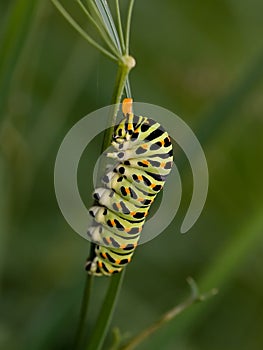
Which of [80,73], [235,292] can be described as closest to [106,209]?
[80,73]

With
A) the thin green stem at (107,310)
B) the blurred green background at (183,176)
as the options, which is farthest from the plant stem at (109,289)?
the blurred green background at (183,176)

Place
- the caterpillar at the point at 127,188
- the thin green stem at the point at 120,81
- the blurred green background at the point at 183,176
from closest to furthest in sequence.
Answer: the thin green stem at the point at 120,81 → the caterpillar at the point at 127,188 → the blurred green background at the point at 183,176

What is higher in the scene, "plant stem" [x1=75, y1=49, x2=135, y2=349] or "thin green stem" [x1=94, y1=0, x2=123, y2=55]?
"thin green stem" [x1=94, y1=0, x2=123, y2=55]

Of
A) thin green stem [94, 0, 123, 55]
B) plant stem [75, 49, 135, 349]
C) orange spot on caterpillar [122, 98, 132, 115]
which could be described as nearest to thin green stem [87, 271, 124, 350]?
plant stem [75, 49, 135, 349]

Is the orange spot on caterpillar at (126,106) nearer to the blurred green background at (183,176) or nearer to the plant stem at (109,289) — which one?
the plant stem at (109,289)

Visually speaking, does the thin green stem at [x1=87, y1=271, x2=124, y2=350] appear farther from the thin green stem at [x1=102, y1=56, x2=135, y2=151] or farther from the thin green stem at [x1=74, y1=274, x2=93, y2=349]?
the thin green stem at [x1=102, y1=56, x2=135, y2=151]

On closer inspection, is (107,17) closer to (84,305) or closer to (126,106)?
(126,106)
